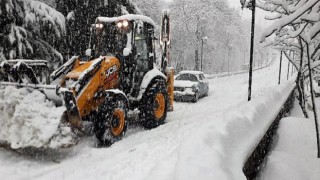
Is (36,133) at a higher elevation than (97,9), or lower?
lower

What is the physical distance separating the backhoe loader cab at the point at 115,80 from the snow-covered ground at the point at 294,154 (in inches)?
130

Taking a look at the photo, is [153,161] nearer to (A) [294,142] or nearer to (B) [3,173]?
(B) [3,173]

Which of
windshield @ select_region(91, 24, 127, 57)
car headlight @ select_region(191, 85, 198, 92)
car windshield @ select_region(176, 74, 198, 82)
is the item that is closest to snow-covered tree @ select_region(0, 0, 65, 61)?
windshield @ select_region(91, 24, 127, 57)

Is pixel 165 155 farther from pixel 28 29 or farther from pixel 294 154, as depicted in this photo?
pixel 28 29

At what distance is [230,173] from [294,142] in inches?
209

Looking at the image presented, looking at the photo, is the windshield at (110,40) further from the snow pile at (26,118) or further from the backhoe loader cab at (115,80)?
the snow pile at (26,118)

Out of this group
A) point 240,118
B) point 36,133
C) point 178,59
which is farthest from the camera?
point 178,59

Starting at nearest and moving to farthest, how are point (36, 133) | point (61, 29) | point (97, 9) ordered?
point (36, 133)
point (61, 29)
point (97, 9)

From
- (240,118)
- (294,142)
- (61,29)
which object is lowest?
(294,142)

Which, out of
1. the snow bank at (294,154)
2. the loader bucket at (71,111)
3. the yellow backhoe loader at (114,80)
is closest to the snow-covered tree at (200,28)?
the yellow backhoe loader at (114,80)

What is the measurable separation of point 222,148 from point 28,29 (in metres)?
9.20

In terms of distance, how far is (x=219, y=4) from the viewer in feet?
165

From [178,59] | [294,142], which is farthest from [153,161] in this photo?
[178,59]

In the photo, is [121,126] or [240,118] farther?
[121,126]
